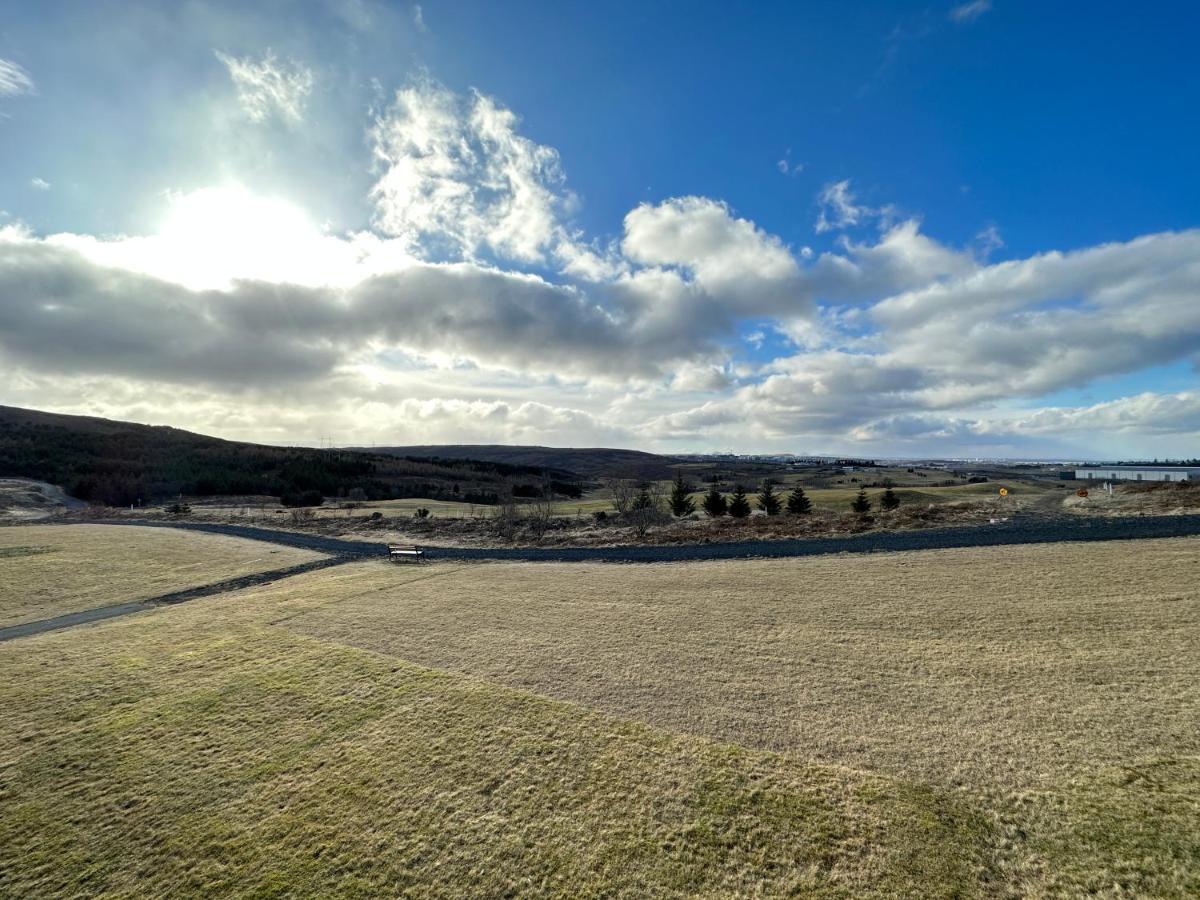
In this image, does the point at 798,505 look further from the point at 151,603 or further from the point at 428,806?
the point at 151,603

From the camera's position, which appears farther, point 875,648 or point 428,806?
point 875,648

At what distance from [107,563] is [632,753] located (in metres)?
26.5

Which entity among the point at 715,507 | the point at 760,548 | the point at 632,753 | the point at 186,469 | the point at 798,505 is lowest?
the point at 632,753

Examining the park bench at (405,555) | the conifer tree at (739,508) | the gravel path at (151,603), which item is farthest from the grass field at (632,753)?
the conifer tree at (739,508)

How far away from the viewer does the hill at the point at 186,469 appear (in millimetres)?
61594

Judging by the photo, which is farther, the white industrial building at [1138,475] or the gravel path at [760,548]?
the white industrial building at [1138,475]

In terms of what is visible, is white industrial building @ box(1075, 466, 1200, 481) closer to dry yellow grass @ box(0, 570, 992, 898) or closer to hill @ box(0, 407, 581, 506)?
dry yellow grass @ box(0, 570, 992, 898)

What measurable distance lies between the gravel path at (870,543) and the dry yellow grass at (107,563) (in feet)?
12.6

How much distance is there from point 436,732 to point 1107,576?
57.4 feet

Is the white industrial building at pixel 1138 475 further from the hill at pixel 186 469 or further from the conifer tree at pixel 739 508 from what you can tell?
the hill at pixel 186 469

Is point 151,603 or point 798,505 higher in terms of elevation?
point 798,505

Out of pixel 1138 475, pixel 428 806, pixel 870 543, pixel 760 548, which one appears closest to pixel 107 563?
pixel 428 806

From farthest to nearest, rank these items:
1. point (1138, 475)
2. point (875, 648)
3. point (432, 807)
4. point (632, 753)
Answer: point (1138, 475) → point (875, 648) → point (632, 753) → point (432, 807)

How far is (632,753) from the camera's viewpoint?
7332mm
